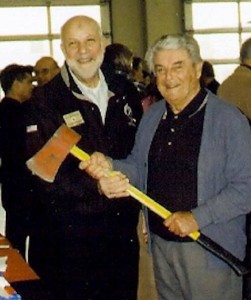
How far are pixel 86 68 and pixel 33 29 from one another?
30.5ft

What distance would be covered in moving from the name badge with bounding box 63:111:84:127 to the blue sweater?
69 centimetres

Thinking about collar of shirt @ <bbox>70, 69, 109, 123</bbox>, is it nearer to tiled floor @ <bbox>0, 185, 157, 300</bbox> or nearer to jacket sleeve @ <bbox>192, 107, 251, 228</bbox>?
jacket sleeve @ <bbox>192, 107, 251, 228</bbox>

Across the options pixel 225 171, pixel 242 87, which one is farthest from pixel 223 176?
pixel 242 87

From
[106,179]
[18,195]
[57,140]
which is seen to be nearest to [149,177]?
[106,179]

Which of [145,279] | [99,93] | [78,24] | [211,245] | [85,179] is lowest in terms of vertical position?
[145,279]

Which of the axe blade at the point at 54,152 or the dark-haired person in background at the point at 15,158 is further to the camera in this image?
the dark-haired person in background at the point at 15,158

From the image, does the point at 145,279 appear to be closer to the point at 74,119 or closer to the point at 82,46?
the point at 74,119

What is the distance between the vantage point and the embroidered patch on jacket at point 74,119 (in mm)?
3889

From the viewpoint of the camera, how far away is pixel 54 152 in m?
3.61

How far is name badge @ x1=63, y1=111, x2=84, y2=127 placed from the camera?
3.89m

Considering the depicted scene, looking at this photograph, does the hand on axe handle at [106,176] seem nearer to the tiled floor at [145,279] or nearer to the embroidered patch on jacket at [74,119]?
the embroidered patch on jacket at [74,119]

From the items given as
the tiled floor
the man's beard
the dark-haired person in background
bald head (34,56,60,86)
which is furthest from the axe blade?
bald head (34,56,60,86)

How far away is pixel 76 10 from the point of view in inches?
510

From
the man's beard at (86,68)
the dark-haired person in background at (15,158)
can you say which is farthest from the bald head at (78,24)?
the dark-haired person in background at (15,158)
